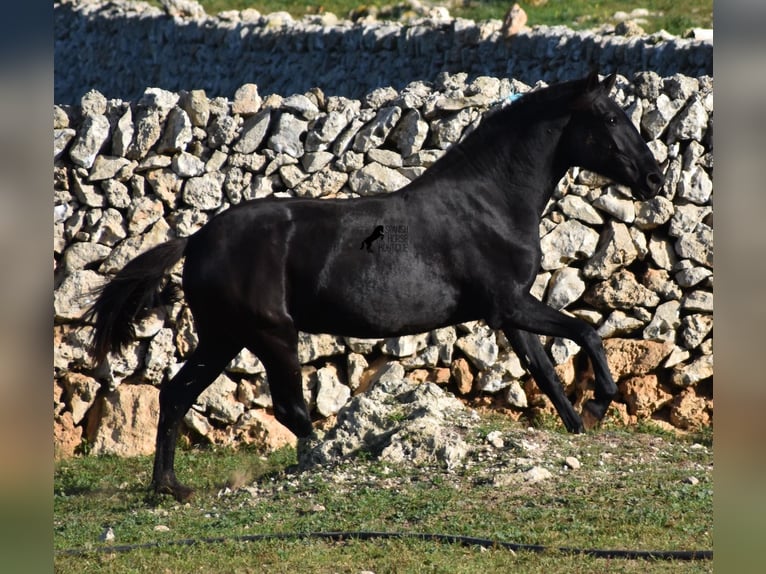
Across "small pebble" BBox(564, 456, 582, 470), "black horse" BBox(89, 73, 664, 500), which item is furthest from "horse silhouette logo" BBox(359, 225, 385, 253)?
"small pebble" BBox(564, 456, 582, 470)

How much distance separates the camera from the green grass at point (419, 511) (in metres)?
5.45

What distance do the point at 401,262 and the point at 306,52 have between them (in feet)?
36.3

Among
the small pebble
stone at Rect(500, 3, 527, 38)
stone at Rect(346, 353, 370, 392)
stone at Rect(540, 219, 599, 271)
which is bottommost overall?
the small pebble

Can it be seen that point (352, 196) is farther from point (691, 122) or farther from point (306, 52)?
point (306, 52)

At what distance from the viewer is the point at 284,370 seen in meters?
6.83

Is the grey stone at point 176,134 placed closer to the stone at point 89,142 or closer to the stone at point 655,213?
the stone at point 89,142

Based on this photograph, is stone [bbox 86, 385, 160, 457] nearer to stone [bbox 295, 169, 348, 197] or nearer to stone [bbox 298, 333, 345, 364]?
stone [bbox 298, 333, 345, 364]

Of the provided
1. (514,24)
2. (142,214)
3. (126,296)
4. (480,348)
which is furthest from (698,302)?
(514,24)

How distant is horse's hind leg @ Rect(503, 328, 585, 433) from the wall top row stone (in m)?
5.27

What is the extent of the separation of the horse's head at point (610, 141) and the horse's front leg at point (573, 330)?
2.92 ft

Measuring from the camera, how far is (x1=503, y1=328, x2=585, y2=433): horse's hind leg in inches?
280
